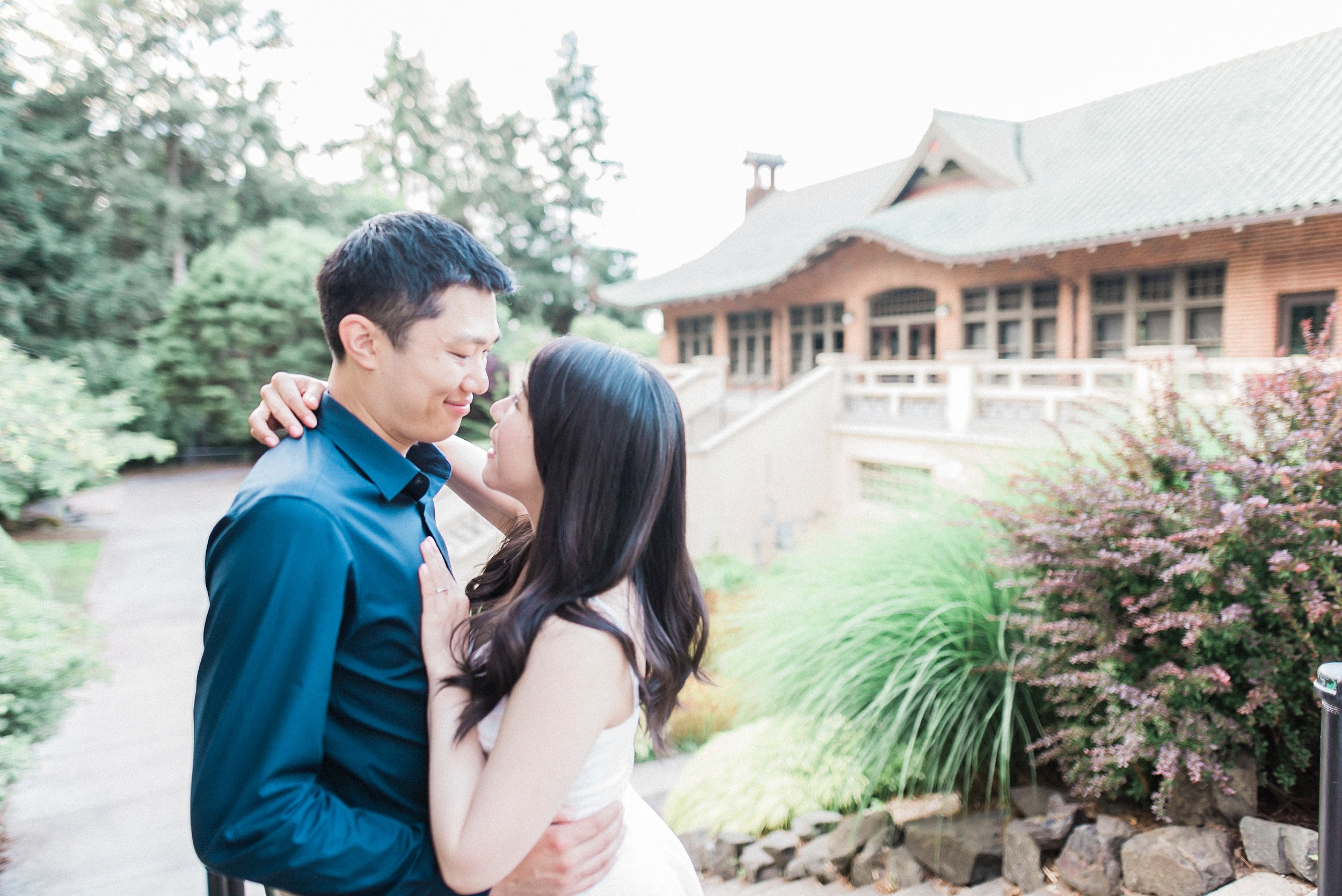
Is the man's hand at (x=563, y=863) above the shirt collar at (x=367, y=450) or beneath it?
beneath

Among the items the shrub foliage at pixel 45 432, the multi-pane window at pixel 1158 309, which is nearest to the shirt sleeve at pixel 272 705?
the shrub foliage at pixel 45 432

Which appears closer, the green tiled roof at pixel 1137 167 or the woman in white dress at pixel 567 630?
the woman in white dress at pixel 567 630

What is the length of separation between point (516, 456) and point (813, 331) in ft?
58.1

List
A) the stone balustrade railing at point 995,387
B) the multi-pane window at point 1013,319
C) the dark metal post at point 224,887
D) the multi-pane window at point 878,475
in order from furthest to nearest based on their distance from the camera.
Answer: the multi-pane window at point 1013,319
the multi-pane window at point 878,475
the stone balustrade railing at point 995,387
the dark metal post at point 224,887

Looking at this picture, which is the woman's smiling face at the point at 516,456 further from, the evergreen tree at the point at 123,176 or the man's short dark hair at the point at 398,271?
the evergreen tree at the point at 123,176

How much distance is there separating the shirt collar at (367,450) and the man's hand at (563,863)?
0.64 metres

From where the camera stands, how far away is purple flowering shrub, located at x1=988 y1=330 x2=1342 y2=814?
295 cm

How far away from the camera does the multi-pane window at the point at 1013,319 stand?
13.8 metres

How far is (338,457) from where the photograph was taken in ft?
4.59

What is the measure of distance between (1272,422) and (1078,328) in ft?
34.9

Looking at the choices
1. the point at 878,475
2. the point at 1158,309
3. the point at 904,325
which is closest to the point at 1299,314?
the point at 1158,309

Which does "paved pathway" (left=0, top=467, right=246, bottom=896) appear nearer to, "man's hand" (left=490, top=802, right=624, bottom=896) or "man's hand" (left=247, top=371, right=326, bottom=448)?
"man's hand" (left=247, top=371, right=326, bottom=448)

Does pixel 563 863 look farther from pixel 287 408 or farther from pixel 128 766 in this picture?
pixel 128 766

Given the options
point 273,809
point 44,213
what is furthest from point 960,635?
point 44,213
